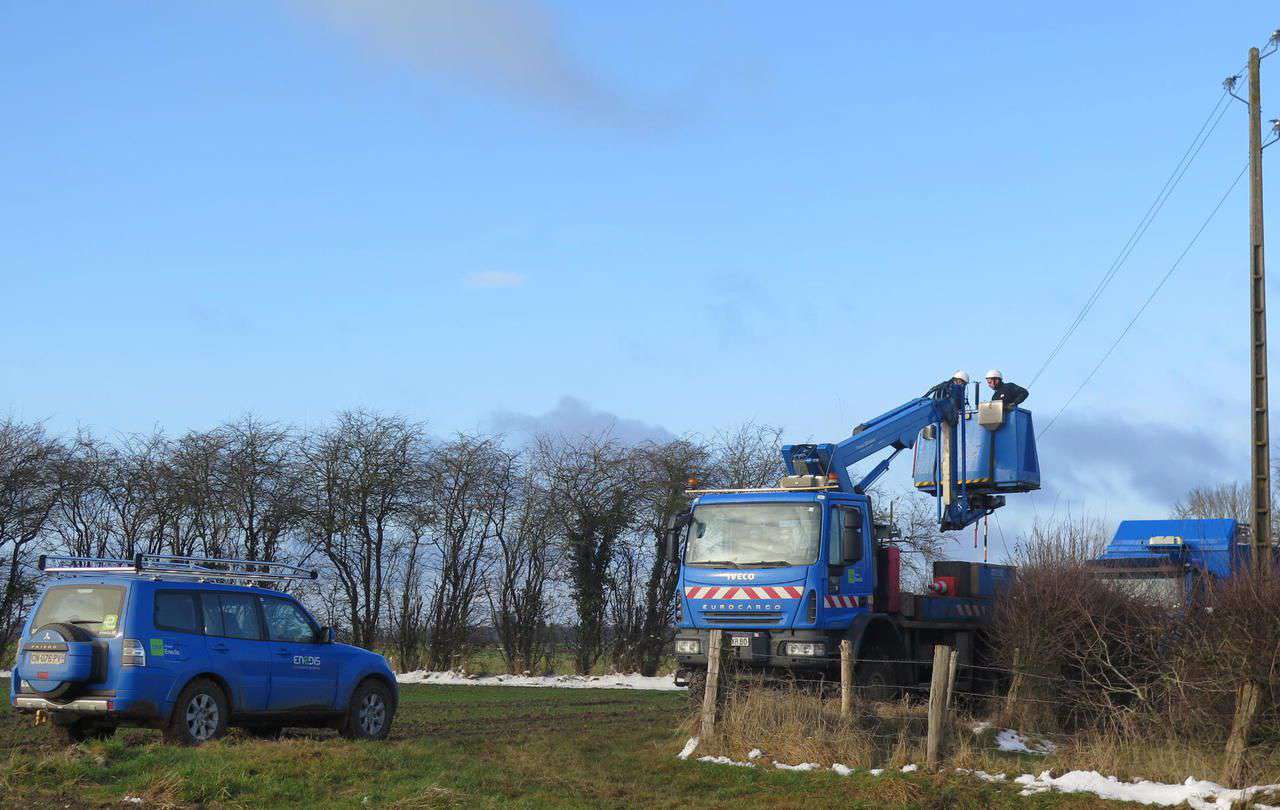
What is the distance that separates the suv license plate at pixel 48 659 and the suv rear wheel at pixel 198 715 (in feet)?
4.12

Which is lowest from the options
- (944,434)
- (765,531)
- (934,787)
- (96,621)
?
(934,787)

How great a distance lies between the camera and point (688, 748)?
1581 centimetres

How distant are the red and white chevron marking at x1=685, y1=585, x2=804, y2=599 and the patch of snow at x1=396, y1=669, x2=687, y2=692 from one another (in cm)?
1248

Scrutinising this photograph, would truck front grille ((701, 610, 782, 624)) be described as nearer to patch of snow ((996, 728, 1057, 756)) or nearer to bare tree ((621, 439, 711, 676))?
patch of snow ((996, 728, 1057, 756))

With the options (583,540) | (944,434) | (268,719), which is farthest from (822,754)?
(583,540)

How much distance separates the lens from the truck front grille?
61.2 feet

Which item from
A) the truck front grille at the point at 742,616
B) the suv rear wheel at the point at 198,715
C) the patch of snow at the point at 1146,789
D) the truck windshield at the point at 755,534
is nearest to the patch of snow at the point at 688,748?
the truck front grille at the point at 742,616

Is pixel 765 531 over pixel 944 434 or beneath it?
beneath

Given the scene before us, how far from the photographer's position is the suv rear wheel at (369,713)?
1706 cm

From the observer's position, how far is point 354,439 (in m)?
37.8

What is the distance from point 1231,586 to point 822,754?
4.51 meters

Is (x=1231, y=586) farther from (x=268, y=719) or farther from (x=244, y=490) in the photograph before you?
(x=244, y=490)

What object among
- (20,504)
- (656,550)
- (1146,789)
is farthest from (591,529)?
(1146,789)

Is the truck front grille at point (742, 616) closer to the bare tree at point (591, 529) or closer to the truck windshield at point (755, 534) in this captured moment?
the truck windshield at point (755, 534)
